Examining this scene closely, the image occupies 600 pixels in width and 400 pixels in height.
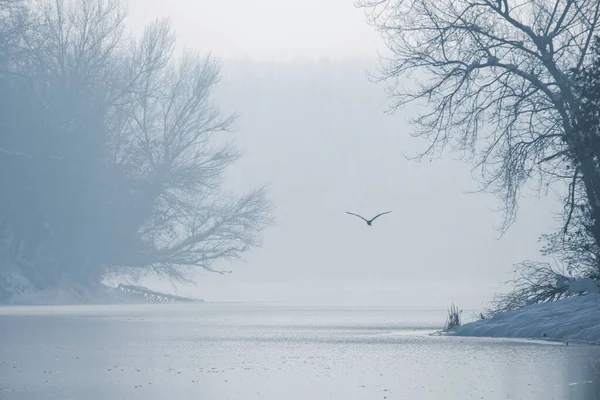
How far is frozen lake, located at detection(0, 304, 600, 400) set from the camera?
40.0 ft

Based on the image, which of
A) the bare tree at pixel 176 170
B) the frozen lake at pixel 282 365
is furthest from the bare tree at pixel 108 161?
the frozen lake at pixel 282 365

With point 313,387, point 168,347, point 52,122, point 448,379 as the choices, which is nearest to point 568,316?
point 168,347

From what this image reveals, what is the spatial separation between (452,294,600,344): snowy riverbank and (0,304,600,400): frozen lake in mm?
1118

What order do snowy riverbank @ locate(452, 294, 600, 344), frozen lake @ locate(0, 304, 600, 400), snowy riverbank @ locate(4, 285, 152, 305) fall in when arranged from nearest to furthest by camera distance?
frozen lake @ locate(0, 304, 600, 400)
snowy riverbank @ locate(452, 294, 600, 344)
snowy riverbank @ locate(4, 285, 152, 305)

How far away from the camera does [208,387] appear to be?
505 inches

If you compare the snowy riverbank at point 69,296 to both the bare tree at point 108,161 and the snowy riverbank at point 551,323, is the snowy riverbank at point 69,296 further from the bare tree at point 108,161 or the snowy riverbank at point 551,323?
the snowy riverbank at point 551,323

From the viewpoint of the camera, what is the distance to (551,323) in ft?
75.2

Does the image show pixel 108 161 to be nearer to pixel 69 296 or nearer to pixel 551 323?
pixel 69 296

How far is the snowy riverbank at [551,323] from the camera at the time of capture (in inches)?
853

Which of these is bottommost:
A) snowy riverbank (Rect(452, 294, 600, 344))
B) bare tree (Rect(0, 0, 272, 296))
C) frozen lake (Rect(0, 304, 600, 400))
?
frozen lake (Rect(0, 304, 600, 400))

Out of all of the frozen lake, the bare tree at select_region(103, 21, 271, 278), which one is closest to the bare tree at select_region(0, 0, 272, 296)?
the bare tree at select_region(103, 21, 271, 278)

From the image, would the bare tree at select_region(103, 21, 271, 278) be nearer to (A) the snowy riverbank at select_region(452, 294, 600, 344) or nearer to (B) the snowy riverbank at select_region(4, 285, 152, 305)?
(B) the snowy riverbank at select_region(4, 285, 152, 305)

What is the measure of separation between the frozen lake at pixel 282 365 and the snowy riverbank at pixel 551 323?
1.12 metres

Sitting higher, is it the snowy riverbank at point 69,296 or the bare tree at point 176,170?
the bare tree at point 176,170
